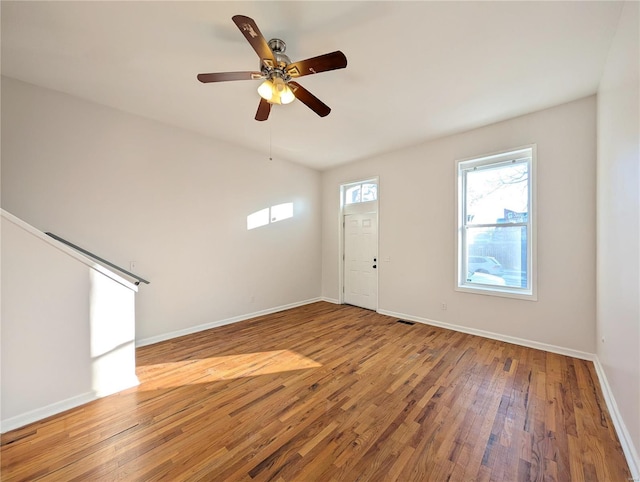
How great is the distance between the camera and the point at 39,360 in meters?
1.96

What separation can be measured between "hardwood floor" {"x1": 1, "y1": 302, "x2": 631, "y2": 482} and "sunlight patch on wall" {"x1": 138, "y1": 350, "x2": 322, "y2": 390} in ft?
0.06

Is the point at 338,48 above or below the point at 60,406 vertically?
above

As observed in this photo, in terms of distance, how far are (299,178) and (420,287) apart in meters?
→ 3.22

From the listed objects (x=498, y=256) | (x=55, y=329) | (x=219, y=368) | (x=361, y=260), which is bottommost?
(x=219, y=368)

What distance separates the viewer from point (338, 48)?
2.18 metres

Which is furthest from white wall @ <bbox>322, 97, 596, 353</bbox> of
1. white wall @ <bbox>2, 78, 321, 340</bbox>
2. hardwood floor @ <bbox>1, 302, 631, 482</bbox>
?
white wall @ <bbox>2, 78, 321, 340</bbox>

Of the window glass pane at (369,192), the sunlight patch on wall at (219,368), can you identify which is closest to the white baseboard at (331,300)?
the window glass pane at (369,192)

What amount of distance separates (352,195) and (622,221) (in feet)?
13.1

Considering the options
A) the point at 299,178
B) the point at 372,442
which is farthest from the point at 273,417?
the point at 299,178

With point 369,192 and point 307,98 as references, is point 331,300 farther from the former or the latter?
point 307,98

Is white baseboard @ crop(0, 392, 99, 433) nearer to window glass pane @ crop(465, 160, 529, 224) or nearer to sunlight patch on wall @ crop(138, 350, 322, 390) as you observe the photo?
sunlight patch on wall @ crop(138, 350, 322, 390)

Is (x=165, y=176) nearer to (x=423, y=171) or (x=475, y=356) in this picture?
(x=423, y=171)

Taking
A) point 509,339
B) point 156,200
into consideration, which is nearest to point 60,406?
point 156,200

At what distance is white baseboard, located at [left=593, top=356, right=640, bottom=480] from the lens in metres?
1.47
